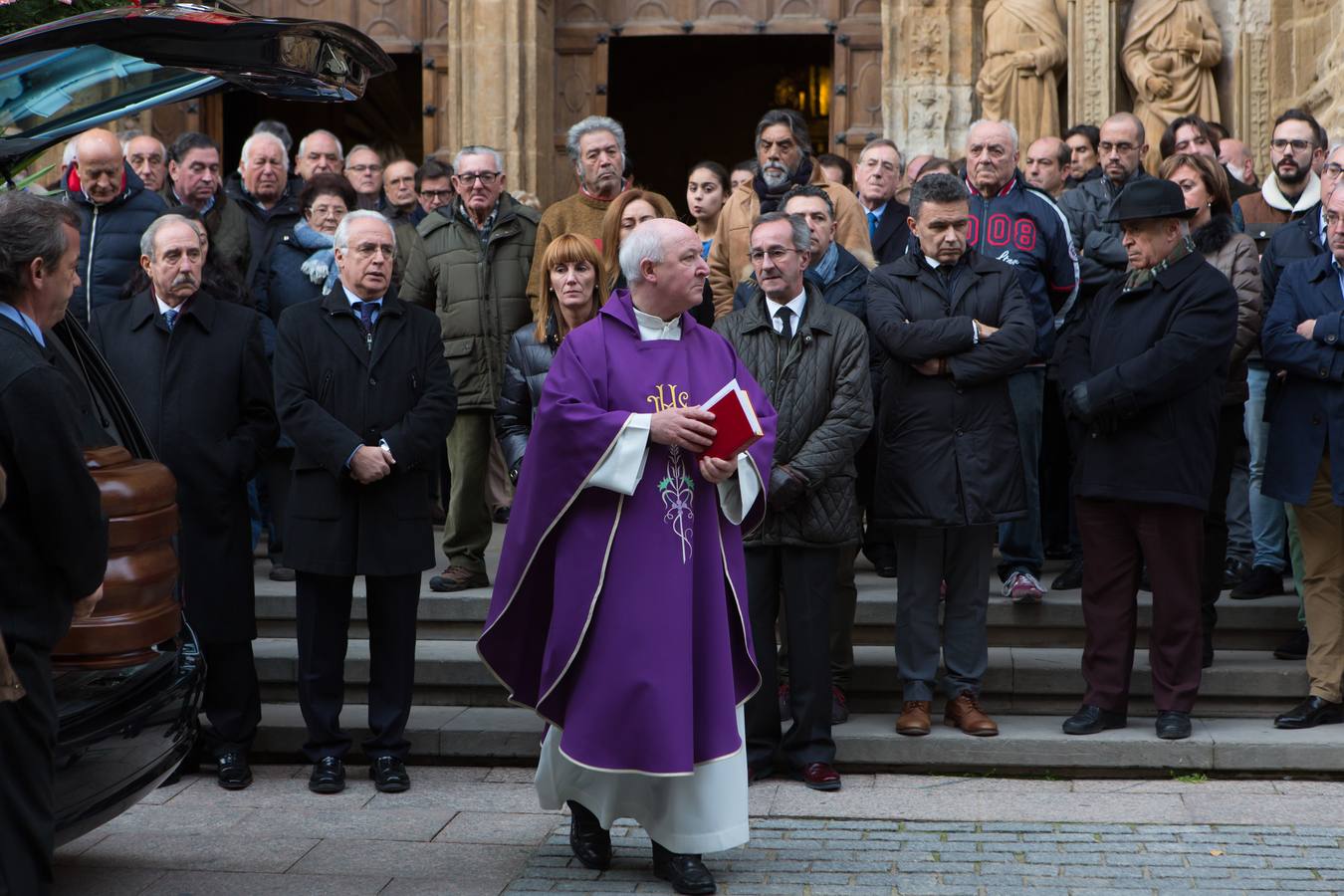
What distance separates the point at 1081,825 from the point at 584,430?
2.28 metres

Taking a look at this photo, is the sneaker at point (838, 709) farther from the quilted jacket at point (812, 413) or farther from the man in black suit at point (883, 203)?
the man in black suit at point (883, 203)

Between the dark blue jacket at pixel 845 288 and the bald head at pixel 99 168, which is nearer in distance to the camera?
the dark blue jacket at pixel 845 288

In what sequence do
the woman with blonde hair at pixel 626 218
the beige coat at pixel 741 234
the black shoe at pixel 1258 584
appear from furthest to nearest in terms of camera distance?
the beige coat at pixel 741 234
the black shoe at pixel 1258 584
the woman with blonde hair at pixel 626 218

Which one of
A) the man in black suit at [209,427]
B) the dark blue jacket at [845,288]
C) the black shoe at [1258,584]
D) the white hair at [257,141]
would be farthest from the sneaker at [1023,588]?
the white hair at [257,141]

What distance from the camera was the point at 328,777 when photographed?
6.57 meters

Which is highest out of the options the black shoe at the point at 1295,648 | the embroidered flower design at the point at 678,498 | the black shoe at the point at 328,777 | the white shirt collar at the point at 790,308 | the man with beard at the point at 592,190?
the man with beard at the point at 592,190

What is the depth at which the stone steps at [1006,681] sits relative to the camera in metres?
7.12

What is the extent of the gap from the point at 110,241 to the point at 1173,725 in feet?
17.8

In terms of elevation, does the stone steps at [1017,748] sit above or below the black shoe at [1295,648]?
below

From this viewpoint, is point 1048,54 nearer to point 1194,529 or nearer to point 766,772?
point 1194,529

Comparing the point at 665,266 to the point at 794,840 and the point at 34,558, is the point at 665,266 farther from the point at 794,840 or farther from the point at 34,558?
the point at 34,558

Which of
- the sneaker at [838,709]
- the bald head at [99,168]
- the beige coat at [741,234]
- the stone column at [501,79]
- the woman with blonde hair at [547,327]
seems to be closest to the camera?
the woman with blonde hair at [547,327]

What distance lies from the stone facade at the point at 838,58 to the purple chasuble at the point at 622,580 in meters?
6.92

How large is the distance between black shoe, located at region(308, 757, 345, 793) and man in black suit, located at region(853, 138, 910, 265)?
13.0ft
